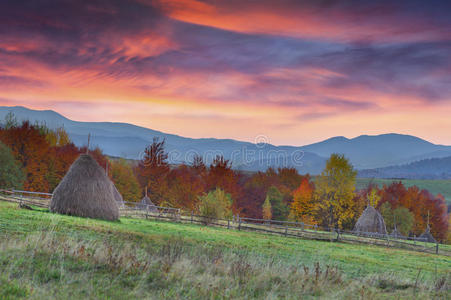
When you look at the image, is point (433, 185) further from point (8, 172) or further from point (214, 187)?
point (8, 172)

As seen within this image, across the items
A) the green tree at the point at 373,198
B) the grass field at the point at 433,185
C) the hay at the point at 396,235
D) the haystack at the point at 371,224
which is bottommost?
the hay at the point at 396,235

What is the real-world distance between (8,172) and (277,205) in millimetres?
43992

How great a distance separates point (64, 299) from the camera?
631 cm

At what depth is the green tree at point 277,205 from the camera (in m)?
68.4

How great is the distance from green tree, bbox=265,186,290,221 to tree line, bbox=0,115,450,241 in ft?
0.61

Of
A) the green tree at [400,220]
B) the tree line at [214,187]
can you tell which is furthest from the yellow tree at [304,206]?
the green tree at [400,220]

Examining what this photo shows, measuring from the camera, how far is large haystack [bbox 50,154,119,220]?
23141mm

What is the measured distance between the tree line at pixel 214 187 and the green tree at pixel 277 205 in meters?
0.19

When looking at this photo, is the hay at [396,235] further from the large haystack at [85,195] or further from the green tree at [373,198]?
the large haystack at [85,195]

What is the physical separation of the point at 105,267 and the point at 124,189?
178ft

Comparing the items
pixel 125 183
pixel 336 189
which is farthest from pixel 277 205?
pixel 125 183

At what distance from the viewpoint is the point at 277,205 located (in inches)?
2709

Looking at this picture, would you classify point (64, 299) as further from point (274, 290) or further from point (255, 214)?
point (255, 214)

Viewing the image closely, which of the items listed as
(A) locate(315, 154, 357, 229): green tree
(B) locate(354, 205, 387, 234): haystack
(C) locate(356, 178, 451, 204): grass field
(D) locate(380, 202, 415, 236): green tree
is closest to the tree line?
(A) locate(315, 154, 357, 229): green tree
